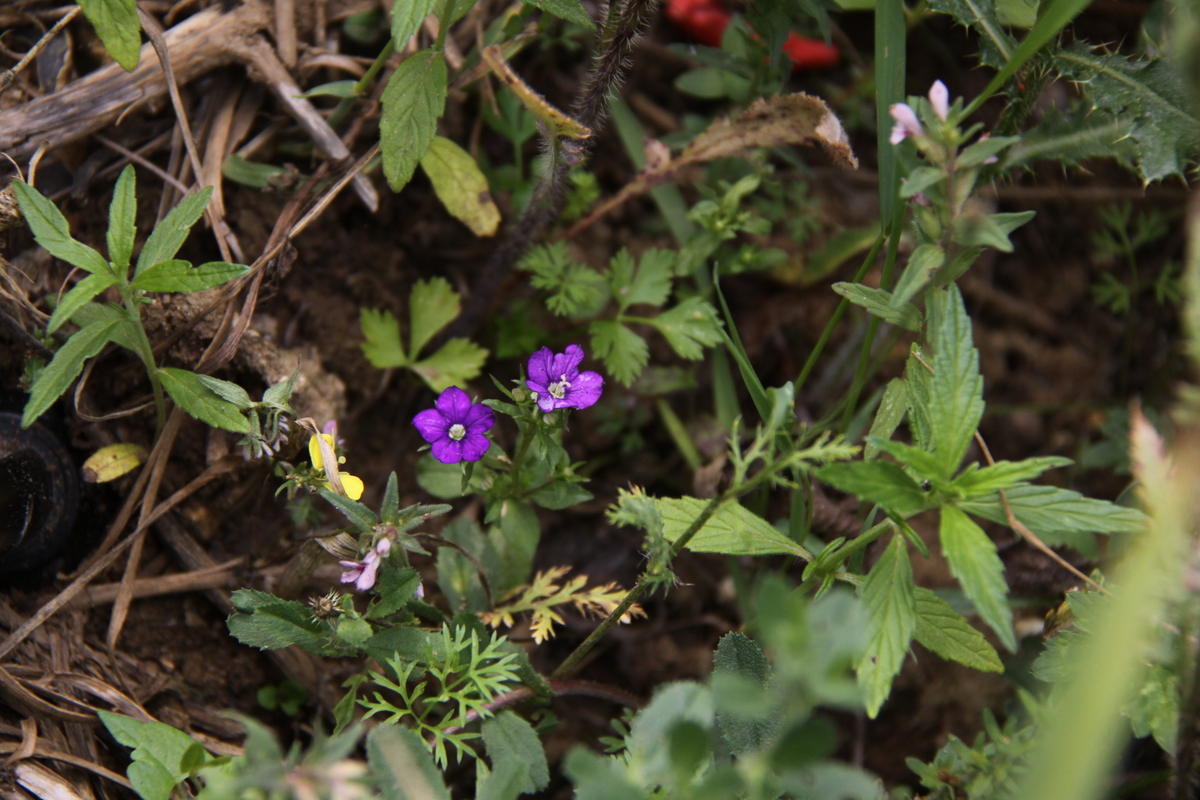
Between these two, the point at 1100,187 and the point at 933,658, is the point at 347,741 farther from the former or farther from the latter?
the point at 1100,187

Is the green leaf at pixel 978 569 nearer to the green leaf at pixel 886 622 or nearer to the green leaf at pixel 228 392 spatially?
the green leaf at pixel 886 622

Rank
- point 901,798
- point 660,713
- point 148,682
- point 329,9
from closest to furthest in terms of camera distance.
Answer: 1. point 660,713
2. point 901,798
3. point 148,682
4. point 329,9

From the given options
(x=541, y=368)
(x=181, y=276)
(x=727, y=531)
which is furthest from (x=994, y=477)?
(x=181, y=276)

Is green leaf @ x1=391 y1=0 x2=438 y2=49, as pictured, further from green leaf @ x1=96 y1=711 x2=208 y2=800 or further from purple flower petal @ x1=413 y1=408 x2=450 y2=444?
green leaf @ x1=96 y1=711 x2=208 y2=800

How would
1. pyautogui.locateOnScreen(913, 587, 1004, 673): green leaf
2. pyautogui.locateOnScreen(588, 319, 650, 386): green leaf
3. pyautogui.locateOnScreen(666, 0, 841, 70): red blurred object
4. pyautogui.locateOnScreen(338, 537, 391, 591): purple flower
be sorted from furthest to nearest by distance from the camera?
1. pyautogui.locateOnScreen(666, 0, 841, 70): red blurred object
2. pyautogui.locateOnScreen(588, 319, 650, 386): green leaf
3. pyautogui.locateOnScreen(913, 587, 1004, 673): green leaf
4. pyautogui.locateOnScreen(338, 537, 391, 591): purple flower

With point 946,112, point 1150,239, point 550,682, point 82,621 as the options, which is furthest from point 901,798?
point 1150,239

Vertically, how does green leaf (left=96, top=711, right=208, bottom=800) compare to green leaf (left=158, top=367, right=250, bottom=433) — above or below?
below

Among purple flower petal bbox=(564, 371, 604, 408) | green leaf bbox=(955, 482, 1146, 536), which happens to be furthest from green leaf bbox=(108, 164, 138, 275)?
green leaf bbox=(955, 482, 1146, 536)
